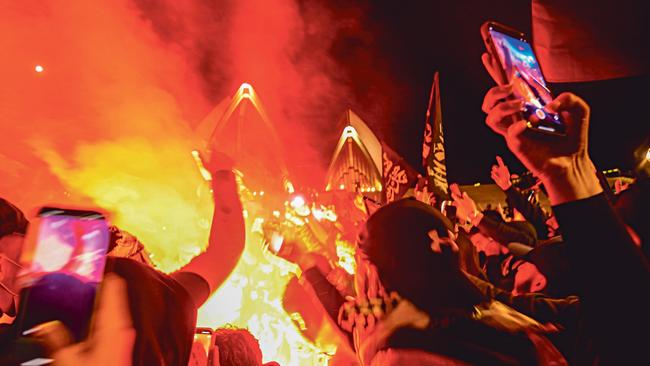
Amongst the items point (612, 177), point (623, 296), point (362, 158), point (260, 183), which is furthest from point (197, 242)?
point (612, 177)

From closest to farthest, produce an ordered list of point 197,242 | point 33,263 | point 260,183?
1. point 33,263
2. point 260,183
3. point 197,242

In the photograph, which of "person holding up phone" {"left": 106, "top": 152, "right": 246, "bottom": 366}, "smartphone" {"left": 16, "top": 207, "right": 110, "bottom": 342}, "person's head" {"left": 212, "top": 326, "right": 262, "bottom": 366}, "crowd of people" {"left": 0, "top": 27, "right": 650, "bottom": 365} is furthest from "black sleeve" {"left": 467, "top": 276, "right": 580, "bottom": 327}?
"person's head" {"left": 212, "top": 326, "right": 262, "bottom": 366}

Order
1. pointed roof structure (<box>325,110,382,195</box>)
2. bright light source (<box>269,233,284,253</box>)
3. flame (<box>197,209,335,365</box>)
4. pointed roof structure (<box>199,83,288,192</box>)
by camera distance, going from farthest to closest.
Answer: pointed roof structure (<box>325,110,382,195</box>) → pointed roof structure (<box>199,83,288,192</box>) → flame (<box>197,209,335,365</box>) → bright light source (<box>269,233,284,253</box>)

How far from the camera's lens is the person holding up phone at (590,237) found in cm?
91

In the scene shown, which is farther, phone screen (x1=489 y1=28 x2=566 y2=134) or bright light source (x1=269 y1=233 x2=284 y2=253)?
bright light source (x1=269 y1=233 x2=284 y2=253)

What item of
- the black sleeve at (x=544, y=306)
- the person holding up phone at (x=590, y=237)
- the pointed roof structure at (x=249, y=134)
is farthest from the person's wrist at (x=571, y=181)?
the pointed roof structure at (x=249, y=134)

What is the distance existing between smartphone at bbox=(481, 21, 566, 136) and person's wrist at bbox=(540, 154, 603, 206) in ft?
0.31

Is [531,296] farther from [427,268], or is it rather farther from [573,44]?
[573,44]

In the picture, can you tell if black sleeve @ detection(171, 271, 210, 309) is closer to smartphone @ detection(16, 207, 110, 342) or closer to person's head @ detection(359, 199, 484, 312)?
smartphone @ detection(16, 207, 110, 342)

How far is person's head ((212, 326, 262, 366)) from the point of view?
254 cm

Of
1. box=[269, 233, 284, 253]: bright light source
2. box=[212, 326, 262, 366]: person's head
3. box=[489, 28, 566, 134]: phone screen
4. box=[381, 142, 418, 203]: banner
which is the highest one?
box=[381, 142, 418, 203]: banner

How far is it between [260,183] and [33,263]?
5.34m

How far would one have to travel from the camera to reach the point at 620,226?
3.06 feet

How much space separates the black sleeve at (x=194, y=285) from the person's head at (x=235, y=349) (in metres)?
1.04
